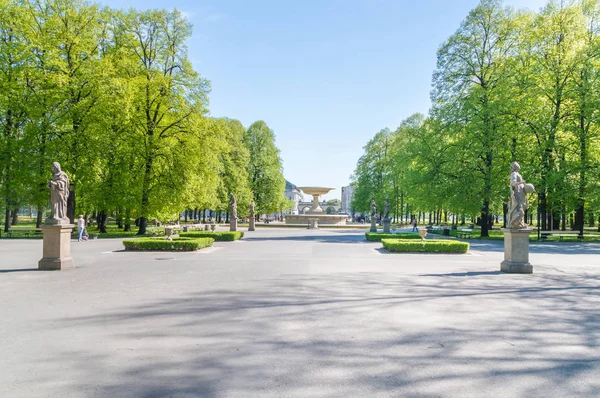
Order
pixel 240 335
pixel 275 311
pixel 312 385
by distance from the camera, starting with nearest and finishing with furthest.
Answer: pixel 312 385 < pixel 240 335 < pixel 275 311

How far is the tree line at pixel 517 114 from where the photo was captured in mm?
Answer: 26469

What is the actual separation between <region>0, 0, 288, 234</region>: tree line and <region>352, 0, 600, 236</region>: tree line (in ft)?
56.0

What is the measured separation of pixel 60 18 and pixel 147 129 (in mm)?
9270

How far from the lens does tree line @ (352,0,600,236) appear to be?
2647 centimetres

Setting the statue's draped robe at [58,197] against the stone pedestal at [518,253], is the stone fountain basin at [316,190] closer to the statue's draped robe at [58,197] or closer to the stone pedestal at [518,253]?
the stone pedestal at [518,253]

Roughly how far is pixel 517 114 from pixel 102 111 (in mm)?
28614

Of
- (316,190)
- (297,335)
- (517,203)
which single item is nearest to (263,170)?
(316,190)

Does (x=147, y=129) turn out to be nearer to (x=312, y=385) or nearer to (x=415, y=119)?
(x=312, y=385)

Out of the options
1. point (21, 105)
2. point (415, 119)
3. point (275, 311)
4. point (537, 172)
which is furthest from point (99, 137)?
point (415, 119)

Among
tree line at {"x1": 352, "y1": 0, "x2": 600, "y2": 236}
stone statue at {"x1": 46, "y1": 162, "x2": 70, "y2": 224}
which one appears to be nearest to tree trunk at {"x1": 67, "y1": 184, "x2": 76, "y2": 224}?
stone statue at {"x1": 46, "y1": 162, "x2": 70, "y2": 224}

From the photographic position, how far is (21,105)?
25.1 meters

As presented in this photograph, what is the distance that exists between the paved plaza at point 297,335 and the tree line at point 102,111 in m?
16.9

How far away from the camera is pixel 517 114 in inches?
1100

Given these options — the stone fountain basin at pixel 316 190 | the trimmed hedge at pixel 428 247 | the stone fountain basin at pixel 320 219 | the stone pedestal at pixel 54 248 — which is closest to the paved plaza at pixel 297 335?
the stone pedestal at pixel 54 248
